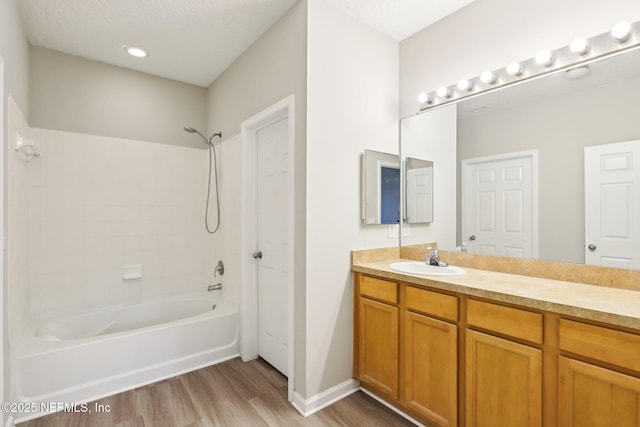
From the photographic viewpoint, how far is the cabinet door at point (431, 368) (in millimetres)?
1594

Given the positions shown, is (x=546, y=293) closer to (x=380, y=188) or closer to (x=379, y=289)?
(x=379, y=289)

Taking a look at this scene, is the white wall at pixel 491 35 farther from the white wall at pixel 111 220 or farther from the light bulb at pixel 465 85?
the white wall at pixel 111 220

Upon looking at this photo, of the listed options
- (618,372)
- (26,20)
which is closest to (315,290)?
(618,372)

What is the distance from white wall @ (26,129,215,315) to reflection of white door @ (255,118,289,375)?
3.50ft

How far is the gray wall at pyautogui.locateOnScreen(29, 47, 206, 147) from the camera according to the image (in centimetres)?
256

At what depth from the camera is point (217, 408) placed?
1.99 meters

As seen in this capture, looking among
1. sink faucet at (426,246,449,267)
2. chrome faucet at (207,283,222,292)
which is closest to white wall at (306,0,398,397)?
sink faucet at (426,246,449,267)

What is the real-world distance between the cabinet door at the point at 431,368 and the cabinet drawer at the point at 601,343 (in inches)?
18.8

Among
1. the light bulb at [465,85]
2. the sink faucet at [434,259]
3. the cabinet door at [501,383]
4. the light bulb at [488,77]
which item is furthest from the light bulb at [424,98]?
the cabinet door at [501,383]

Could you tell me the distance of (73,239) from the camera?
2.68 m

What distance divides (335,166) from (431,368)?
1.36 m

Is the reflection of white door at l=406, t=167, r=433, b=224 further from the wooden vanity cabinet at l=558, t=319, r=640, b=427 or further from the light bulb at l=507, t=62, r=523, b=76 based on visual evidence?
the wooden vanity cabinet at l=558, t=319, r=640, b=427

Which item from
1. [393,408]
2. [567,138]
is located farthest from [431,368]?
[567,138]

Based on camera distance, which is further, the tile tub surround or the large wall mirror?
the large wall mirror
